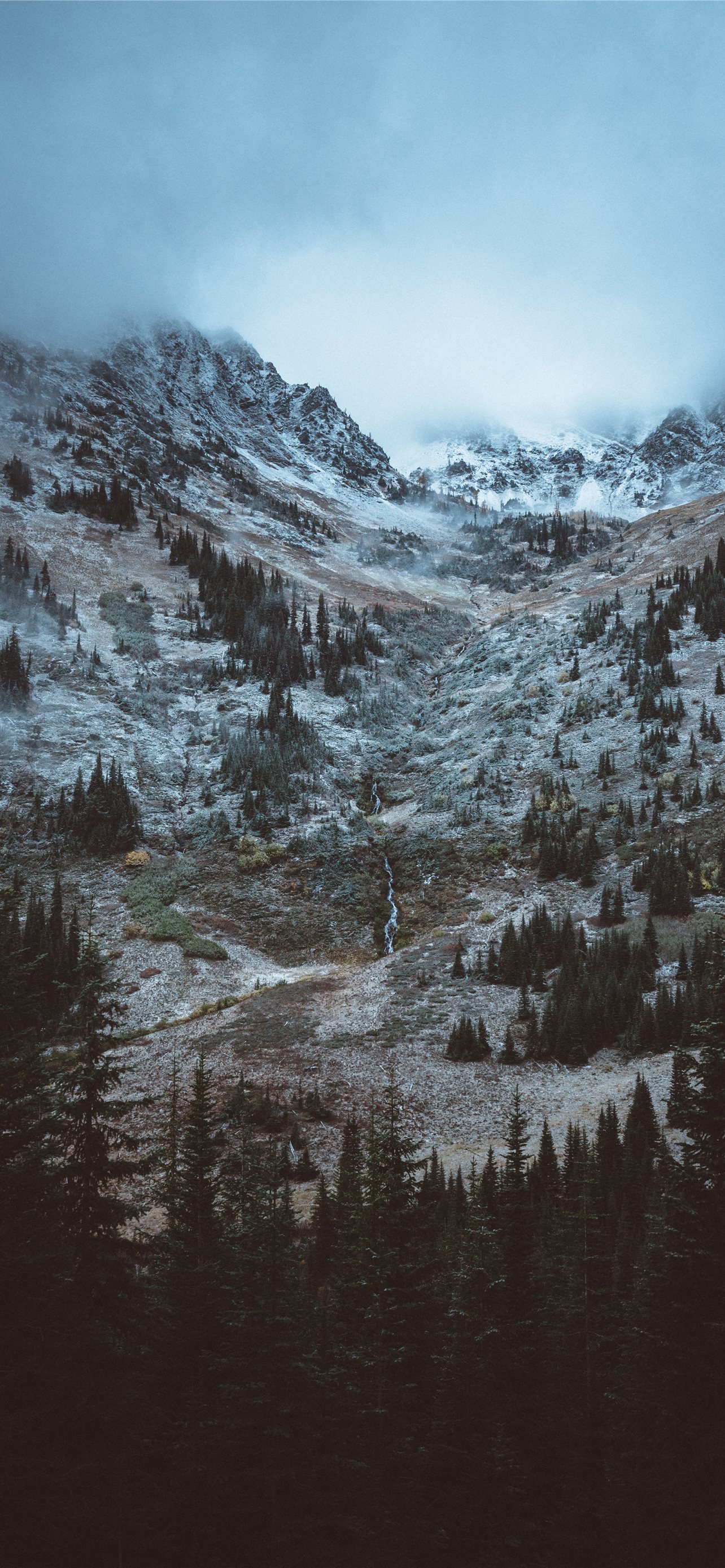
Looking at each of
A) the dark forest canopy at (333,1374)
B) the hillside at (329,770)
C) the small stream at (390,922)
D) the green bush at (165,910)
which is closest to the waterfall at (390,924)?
the small stream at (390,922)

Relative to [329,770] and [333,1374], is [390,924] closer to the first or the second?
[329,770]

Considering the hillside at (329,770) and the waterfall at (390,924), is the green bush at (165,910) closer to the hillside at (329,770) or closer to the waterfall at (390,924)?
the hillside at (329,770)

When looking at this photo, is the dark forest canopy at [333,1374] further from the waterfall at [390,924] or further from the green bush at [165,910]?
the waterfall at [390,924]

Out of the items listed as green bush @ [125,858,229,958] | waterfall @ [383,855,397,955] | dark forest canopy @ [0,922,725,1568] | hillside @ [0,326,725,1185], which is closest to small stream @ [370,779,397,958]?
waterfall @ [383,855,397,955]

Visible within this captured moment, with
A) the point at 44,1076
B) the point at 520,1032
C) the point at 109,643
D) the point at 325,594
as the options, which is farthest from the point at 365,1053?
the point at 325,594

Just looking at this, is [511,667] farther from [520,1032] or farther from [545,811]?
[520,1032]

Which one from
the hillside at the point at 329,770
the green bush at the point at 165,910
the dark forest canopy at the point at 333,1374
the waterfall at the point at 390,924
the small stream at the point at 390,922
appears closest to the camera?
the dark forest canopy at the point at 333,1374

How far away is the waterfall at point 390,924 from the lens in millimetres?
71875

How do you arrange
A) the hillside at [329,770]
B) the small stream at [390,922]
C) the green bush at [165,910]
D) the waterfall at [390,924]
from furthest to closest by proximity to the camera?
the waterfall at [390,924], the small stream at [390,922], the green bush at [165,910], the hillside at [329,770]

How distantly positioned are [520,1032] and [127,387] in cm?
18767

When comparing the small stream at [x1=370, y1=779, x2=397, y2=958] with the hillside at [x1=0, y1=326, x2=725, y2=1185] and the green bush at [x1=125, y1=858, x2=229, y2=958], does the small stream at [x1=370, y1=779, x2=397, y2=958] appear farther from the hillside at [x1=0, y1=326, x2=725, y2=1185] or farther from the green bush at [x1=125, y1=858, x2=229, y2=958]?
the green bush at [x1=125, y1=858, x2=229, y2=958]

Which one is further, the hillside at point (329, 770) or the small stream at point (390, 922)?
the small stream at point (390, 922)

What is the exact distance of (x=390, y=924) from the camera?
75.5 m

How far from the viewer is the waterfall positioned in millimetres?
71875
